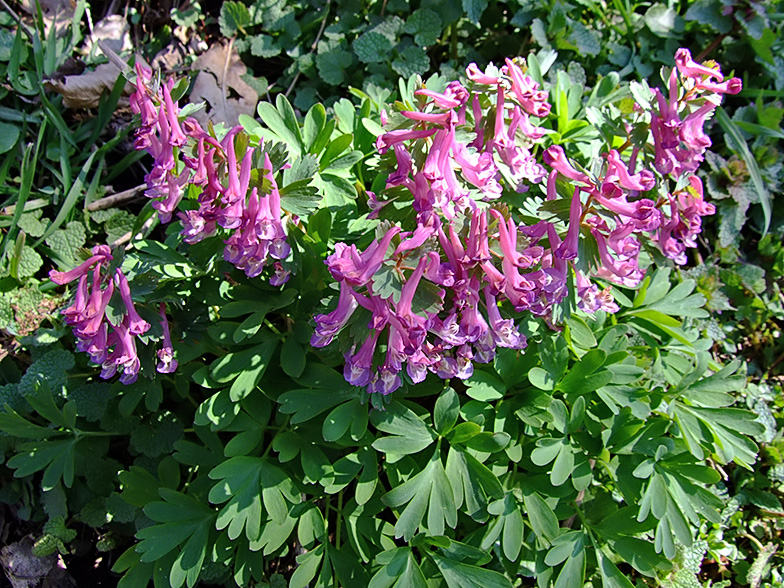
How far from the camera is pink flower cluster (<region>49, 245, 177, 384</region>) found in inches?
76.7

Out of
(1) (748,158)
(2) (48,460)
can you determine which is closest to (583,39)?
(1) (748,158)

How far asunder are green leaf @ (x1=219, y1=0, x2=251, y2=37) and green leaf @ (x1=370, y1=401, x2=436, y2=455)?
284cm

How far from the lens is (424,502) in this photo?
7.01ft

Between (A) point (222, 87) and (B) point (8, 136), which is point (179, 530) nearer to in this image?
(B) point (8, 136)

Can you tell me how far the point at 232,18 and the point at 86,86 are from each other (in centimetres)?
100

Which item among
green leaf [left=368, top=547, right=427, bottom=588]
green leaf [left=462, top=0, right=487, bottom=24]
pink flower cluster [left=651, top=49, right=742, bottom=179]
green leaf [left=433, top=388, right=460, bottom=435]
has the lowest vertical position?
green leaf [left=368, top=547, right=427, bottom=588]

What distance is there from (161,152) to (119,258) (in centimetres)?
38

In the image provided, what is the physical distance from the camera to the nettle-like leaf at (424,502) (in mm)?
2104

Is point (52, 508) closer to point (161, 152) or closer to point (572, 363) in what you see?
point (161, 152)

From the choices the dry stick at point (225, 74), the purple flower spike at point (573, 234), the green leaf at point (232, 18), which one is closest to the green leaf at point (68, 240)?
the dry stick at point (225, 74)

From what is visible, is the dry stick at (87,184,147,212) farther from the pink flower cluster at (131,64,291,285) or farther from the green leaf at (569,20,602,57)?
the green leaf at (569,20,602,57)

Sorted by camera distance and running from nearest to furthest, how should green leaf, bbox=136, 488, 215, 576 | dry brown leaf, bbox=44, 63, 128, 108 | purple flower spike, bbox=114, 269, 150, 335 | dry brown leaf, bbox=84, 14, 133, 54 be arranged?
1. purple flower spike, bbox=114, 269, 150, 335
2. green leaf, bbox=136, 488, 215, 576
3. dry brown leaf, bbox=44, 63, 128, 108
4. dry brown leaf, bbox=84, 14, 133, 54

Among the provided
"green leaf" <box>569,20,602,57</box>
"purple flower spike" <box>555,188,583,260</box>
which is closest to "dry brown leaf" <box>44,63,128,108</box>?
"green leaf" <box>569,20,602,57</box>

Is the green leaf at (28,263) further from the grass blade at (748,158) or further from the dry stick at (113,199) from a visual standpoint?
the grass blade at (748,158)
